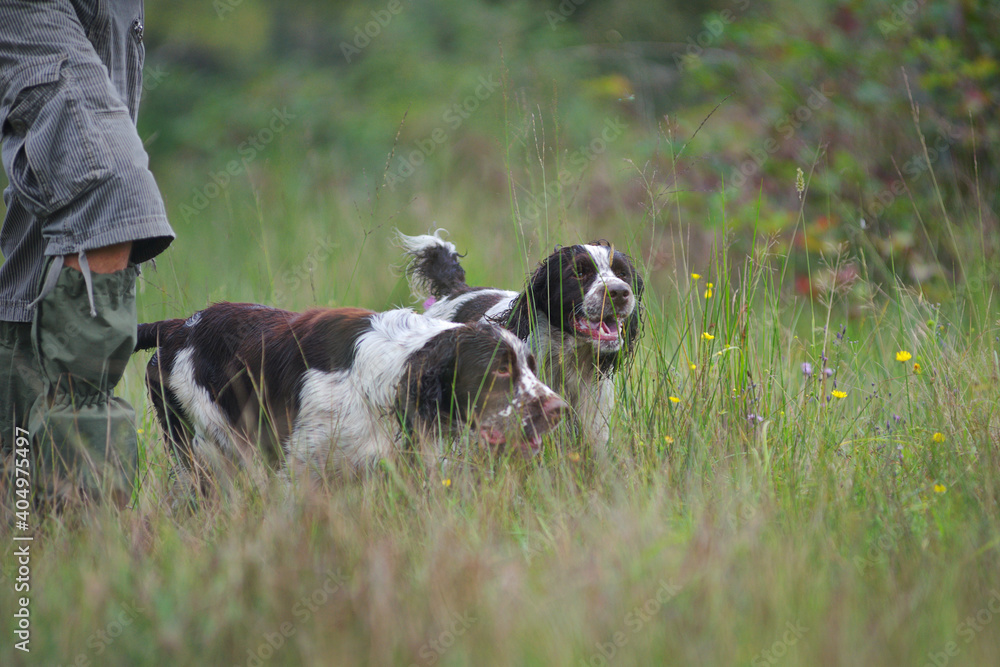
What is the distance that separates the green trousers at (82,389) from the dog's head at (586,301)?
1.66m

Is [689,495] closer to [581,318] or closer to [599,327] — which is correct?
[599,327]

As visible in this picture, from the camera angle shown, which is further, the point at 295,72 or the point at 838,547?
the point at 295,72

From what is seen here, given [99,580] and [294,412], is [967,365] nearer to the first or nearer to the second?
[294,412]

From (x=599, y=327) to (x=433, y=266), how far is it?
4.52 feet

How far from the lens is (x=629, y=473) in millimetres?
2871

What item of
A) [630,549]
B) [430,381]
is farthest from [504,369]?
[630,549]

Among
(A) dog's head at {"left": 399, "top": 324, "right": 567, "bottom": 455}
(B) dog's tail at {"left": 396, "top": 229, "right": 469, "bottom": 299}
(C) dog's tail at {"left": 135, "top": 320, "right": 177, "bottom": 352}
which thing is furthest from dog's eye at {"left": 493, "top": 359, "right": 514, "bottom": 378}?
(B) dog's tail at {"left": 396, "top": 229, "right": 469, "bottom": 299}

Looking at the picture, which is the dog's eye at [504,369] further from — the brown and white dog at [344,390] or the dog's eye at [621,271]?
the dog's eye at [621,271]

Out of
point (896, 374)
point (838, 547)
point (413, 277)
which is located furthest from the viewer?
point (413, 277)

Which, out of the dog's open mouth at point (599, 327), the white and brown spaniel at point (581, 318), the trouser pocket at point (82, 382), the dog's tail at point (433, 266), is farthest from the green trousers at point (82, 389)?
the dog's tail at point (433, 266)

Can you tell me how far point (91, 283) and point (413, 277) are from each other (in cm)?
256

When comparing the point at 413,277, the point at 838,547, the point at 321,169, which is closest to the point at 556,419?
the point at 838,547

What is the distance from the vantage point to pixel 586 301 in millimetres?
3822

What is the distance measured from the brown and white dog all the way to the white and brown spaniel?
515mm
